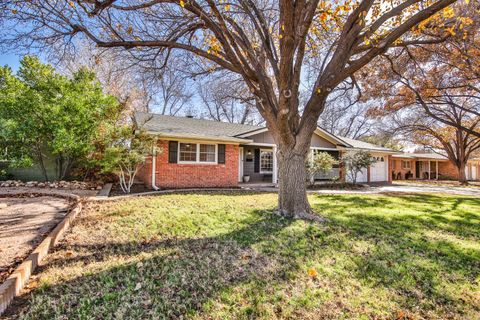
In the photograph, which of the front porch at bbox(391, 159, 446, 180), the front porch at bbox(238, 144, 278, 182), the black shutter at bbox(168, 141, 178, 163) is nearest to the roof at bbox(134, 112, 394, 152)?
the black shutter at bbox(168, 141, 178, 163)

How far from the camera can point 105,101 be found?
11.8 m

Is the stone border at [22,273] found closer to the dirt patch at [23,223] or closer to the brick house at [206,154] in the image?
the dirt patch at [23,223]

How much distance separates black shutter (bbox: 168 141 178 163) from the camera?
11442 millimetres

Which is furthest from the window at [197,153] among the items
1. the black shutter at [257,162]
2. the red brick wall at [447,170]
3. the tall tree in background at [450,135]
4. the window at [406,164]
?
the red brick wall at [447,170]

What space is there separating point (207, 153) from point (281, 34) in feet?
26.1

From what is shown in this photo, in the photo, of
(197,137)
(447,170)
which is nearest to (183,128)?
(197,137)

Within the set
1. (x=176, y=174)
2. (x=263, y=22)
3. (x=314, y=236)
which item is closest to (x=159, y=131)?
(x=176, y=174)

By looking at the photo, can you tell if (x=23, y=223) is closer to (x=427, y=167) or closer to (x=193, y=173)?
(x=193, y=173)

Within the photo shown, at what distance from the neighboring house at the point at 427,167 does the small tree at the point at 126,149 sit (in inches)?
1067

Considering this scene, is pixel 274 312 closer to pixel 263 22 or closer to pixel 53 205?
pixel 263 22

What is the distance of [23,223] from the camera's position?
5164 millimetres

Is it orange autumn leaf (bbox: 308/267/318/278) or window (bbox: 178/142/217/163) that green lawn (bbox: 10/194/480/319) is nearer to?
orange autumn leaf (bbox: 308/267/318/278)

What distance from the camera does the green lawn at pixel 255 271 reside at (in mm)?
2377

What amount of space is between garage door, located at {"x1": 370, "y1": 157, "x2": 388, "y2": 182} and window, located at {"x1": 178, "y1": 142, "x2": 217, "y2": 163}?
13079 mm
